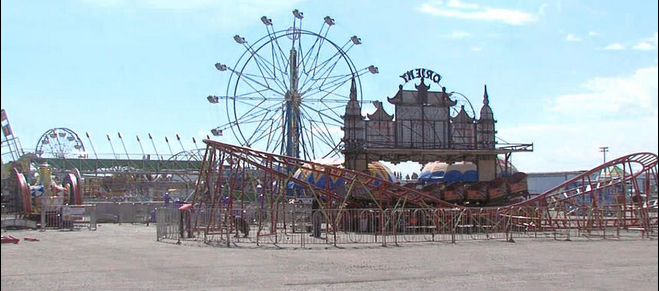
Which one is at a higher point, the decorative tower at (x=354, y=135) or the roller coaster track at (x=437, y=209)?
the decorative tower at (x=354, y=135)

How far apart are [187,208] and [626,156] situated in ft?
59.7

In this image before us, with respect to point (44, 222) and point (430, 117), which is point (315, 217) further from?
point (430, 117)

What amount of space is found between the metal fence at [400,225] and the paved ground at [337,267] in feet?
7.66

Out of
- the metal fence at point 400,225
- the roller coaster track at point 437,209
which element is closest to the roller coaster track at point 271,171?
the roller coaster track at point 437,209

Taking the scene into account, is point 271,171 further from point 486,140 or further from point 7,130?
point 486,140

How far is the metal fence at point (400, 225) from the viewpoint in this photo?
89.4 ft

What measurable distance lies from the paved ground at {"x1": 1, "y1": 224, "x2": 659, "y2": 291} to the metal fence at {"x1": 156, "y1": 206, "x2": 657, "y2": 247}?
7.66 ft

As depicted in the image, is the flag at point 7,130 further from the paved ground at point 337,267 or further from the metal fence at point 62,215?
the metal fence at point 62,215

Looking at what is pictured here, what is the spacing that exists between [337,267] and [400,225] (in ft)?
35.5

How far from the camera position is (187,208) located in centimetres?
2850

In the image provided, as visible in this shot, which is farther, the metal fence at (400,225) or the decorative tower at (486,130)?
the decorative tower at (486,130)

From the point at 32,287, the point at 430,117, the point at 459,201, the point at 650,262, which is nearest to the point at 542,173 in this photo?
the point at 430,117

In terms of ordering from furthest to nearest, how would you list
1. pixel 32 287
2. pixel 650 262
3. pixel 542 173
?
pixel 542 173
pixel 650 262
pixel 32 287

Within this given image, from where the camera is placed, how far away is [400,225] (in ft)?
94.1
